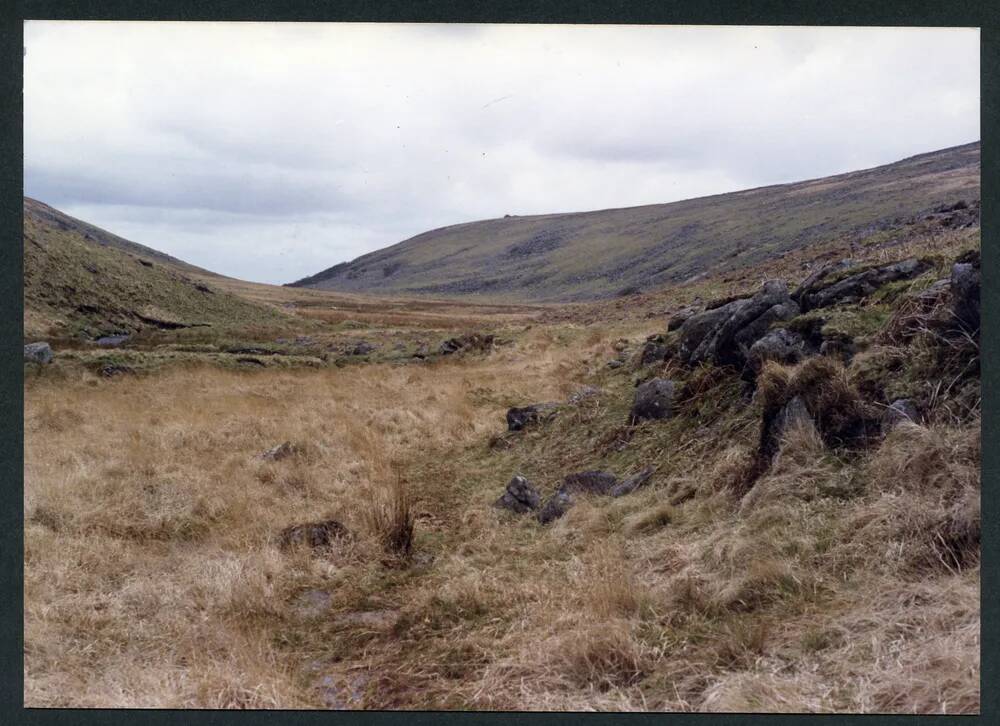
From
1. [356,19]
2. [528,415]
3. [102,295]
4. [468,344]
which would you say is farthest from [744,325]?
[102,295]

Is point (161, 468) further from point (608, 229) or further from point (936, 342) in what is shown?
point (608, 229)

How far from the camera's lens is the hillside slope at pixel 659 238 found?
6469 cm

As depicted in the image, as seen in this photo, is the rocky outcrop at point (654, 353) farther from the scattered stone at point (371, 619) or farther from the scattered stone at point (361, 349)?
the scattered stone at point (361, 349)

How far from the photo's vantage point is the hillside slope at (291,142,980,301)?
2547 inches

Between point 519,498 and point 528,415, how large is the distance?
12.7ft

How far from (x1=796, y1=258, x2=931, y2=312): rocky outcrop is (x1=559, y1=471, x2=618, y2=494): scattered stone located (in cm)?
378

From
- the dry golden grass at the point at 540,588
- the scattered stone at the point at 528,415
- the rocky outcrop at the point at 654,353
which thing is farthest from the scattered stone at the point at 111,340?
the rocky outcrop at the point at 654,353

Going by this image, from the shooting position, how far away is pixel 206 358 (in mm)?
21828

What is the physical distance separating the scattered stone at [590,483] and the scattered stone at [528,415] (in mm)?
3623

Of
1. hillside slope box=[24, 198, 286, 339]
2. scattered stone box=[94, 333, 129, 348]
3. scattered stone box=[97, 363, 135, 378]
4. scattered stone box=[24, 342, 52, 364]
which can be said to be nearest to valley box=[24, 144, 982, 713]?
scattered stone box=[97, 363, 135, 378]

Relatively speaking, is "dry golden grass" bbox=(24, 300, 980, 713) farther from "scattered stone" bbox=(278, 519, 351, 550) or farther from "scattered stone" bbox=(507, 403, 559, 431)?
"scattered stone" bbox=(507, 403, 559, 431)

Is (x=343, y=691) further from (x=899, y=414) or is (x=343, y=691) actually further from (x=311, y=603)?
(x=899, y=414)

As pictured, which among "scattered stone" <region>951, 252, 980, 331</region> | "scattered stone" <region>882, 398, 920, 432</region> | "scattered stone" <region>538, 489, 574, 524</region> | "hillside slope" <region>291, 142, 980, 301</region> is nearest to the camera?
"scattered stone" <region>882, 398, 920, 432</region>

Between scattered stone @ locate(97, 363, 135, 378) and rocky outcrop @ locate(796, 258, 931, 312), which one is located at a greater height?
Answer: scattered stone @ locate(97, 363, 135, 378)
